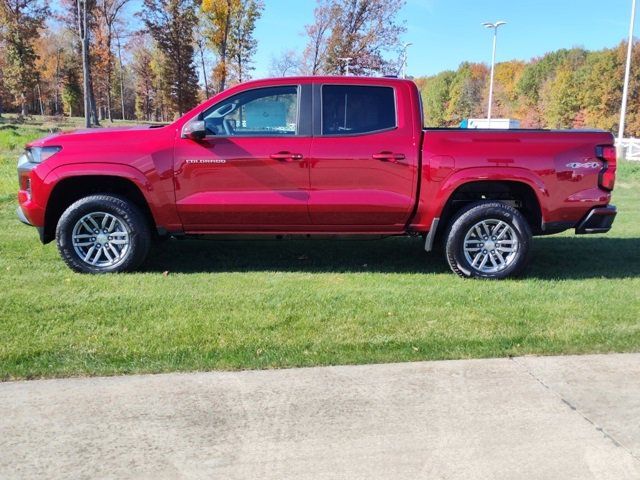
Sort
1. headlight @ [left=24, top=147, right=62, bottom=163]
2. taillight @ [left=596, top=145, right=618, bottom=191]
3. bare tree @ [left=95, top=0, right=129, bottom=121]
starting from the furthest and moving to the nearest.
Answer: bare tree @ [left=95, top=0, right=129, bottom=121] < taillight @ [left=596, top=145, right=618, bottom=191] < headlight @ [left=24, top=147, right=62, bottom=163]

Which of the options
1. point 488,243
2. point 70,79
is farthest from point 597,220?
point 70,79

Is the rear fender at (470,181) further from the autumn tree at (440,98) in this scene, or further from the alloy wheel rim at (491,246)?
the autumn tree at (440,98)

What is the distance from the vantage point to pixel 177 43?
44.9 m

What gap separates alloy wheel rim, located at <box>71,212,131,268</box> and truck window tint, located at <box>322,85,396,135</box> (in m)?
2.27

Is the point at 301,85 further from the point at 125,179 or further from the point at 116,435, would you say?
the point at 116,435

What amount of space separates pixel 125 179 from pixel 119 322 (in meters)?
1.78

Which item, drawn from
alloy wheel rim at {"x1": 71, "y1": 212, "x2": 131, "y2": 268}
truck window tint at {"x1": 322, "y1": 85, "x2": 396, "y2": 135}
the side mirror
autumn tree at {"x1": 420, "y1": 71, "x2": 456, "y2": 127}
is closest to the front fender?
alloy wheel rim at {"x1": 71, "y1": 212, "x2": 131, "y2": 268}

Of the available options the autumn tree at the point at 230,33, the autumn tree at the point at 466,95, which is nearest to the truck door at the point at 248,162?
the autumn tree at the point at 230,33

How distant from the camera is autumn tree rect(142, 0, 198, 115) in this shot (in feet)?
143

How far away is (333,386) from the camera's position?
3.63m

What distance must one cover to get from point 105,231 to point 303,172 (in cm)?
203

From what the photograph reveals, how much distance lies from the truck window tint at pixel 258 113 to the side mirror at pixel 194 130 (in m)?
0.18

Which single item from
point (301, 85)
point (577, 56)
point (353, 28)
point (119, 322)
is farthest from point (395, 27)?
point (577, 56)

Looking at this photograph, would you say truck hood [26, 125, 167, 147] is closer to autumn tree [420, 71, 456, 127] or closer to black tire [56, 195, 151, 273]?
black tire [56, 195, 151, 273]
